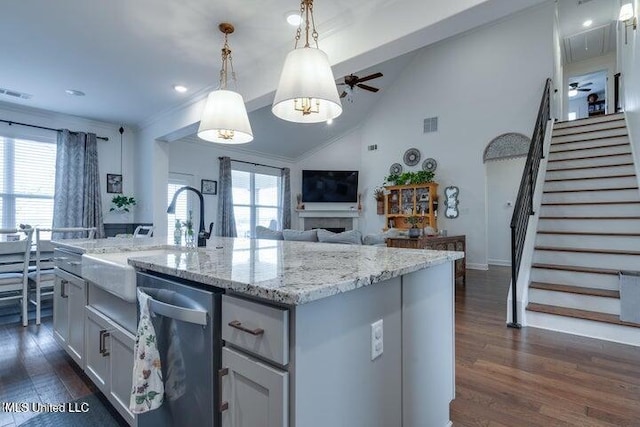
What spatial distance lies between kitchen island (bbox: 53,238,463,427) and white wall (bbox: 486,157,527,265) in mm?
6817

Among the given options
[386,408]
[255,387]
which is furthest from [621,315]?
[255,387]

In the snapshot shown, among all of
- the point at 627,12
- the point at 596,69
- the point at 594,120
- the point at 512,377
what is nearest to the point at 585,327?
the point at 512,377

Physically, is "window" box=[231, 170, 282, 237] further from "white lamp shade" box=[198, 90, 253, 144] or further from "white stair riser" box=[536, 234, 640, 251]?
"white stair riser" box=[536, 234, 640, 251]

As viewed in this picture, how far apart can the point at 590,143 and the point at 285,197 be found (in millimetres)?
6397

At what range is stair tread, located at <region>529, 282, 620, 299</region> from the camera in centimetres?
289

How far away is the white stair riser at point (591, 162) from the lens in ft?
14.3

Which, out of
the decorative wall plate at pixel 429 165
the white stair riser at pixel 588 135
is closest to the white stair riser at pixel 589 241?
the white stair riser at pixel 588 135

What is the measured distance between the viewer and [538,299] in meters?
3.18

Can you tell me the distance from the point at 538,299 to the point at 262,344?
3320 millimetres

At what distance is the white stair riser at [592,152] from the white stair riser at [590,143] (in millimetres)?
73

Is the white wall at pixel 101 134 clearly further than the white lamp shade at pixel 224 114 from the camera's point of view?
Yes

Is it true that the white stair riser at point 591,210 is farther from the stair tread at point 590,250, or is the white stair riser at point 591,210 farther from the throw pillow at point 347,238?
the throw pillow at point 347,238

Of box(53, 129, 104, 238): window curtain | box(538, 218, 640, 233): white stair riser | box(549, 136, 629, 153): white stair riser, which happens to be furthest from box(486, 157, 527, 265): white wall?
box(53, 129, 104, 238): window curtain

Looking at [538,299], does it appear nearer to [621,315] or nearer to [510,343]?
[621,315]
